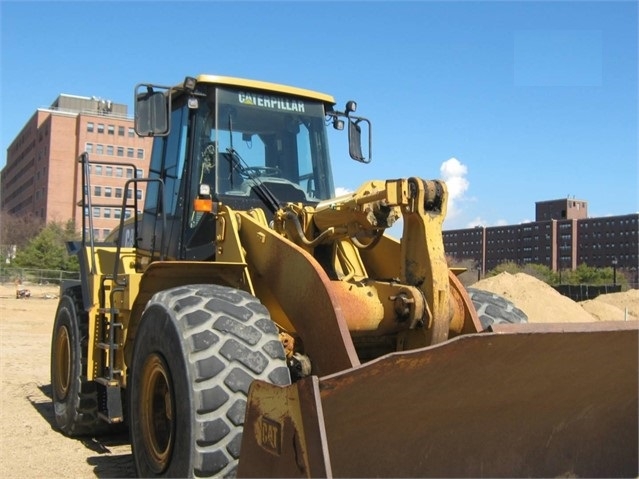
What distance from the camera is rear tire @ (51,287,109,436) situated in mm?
6543

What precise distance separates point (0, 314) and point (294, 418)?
22656mm

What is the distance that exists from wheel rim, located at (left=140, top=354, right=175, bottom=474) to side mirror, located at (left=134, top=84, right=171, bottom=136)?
70.0 inches

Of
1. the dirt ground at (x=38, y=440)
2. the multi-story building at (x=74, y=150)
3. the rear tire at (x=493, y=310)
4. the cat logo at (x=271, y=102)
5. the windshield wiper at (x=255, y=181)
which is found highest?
the multi-story building at (x=74, y=150)

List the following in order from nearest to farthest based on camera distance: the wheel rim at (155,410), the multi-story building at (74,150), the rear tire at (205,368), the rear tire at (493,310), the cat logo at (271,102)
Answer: the rear tire at (205,368) → the wheel rim at (155,410) → the rear tire at (493,310) → the cat logo at (271,102) → the multi-story building at (74,150)

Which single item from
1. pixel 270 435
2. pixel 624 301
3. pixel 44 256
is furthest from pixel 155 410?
pixel 44 256

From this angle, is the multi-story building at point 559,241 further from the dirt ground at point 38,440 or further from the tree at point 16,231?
the dirt ground at point 38,440

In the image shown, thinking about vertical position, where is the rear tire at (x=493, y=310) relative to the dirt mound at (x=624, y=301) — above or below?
above

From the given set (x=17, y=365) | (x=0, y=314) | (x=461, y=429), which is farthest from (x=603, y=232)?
(x=461, y=429)

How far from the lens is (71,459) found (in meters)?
5.86

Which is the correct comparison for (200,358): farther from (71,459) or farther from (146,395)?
(71,459)

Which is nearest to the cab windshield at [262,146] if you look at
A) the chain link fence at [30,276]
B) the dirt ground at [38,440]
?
the dirt ground at [38,440]

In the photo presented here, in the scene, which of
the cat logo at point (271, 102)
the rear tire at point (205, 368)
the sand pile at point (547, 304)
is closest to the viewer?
the rear tire at point (205, 368)

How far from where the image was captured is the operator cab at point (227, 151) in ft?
17.8

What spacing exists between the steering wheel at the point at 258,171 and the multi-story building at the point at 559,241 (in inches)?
2283
